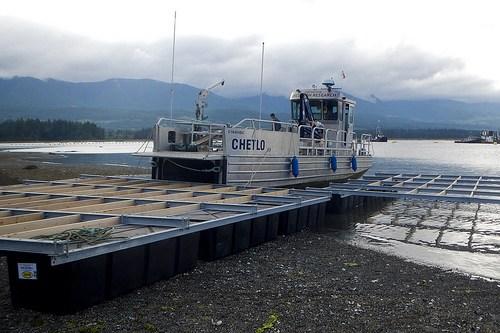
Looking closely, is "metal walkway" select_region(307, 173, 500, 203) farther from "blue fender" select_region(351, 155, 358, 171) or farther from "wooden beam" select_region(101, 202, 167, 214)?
"wooden beam" select_region(101, 202, 167, 214)

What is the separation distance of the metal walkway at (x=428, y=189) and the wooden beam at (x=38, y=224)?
25.9 feet

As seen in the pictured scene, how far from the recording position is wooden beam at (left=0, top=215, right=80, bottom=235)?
242 inches

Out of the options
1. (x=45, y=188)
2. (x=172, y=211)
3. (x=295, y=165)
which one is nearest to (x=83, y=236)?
(x=172, y=211)

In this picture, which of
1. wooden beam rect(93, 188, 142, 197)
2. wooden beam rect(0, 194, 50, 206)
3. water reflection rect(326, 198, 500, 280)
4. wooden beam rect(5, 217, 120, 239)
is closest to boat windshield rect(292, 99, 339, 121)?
water reflection rect(326, 198, 500, 280)

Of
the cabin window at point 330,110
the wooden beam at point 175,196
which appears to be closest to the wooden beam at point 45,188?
the wooden beam at point 175,196

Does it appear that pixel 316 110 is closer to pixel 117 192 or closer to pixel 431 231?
pixel 431 231

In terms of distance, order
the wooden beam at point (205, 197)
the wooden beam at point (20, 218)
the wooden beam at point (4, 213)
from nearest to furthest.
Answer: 1. the wooden beam at point (20, 218)
2. the wooden beam at point (4, 213)
3. the wooden beam at point (205, 197)

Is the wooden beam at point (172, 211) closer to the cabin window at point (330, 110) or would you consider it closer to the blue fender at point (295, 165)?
the blue fender at point (295, 165)

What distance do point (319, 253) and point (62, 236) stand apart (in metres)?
5.35

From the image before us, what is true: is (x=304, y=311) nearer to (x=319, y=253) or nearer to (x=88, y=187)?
(x=319, y=253)

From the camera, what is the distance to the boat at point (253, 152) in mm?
13398

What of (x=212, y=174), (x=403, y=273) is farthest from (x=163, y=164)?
(x=403, y=273)

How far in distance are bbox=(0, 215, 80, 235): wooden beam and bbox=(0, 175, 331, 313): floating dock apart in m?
0.01

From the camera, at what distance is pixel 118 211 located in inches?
318
